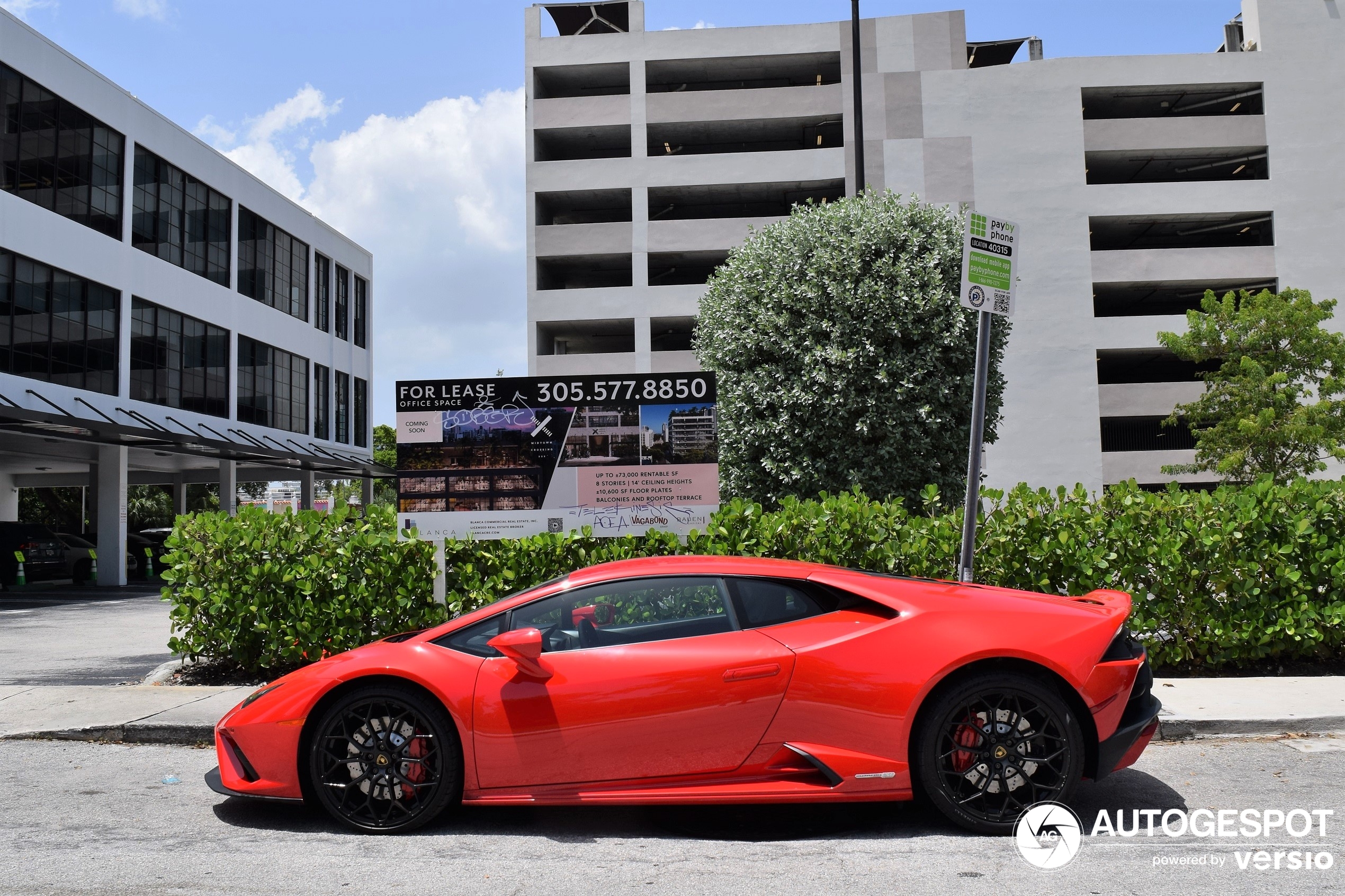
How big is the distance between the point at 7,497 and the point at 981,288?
41.5m

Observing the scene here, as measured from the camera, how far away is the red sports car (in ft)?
14.4

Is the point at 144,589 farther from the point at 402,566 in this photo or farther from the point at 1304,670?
the point at 1304,670

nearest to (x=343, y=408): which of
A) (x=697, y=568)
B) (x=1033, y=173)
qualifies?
(x=1033, y=173)

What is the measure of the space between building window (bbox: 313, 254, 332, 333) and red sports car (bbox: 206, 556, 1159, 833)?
122ft

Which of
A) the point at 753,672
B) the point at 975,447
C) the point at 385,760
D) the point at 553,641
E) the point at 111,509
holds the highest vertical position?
the point at 975,447

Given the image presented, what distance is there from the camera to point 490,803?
460 centimetres

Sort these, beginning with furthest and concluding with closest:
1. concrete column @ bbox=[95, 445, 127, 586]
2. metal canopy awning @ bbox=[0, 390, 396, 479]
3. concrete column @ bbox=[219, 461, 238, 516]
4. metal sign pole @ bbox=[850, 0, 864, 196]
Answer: concrete column @ bbox=[219, 461, 238, 516] → concrete column @ bbox=[95, 445, 127, 586] → metal canopy awning @ bbox=[0, 390, 396, 479] → metal sign pole @ bbox=[850, 0, 864, 196]

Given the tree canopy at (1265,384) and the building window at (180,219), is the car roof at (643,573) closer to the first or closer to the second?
the building window at (180,219)

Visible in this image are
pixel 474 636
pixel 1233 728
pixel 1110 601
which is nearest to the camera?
pixel 474 636

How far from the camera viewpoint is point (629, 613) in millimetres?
4699

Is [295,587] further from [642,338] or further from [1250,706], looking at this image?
[642,338]

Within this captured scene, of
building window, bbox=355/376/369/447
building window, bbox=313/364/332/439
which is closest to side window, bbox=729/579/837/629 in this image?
building window, bbox=313/364/332/439

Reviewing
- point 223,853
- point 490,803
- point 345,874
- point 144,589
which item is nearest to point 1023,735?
point 490,803

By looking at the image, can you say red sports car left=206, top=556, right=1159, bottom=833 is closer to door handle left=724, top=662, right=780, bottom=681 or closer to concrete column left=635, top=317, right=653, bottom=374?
door handle left=724, top=662, right=780, bottom=681
